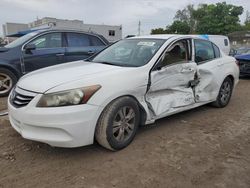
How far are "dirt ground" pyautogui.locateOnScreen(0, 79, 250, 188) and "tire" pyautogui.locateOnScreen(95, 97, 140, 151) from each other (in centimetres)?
15

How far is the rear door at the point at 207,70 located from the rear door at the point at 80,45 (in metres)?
3.46

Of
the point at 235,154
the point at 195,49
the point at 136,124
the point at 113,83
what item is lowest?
the point at 235,154

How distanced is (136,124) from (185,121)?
145cm

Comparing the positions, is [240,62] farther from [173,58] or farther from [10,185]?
[10,185]

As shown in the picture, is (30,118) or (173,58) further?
(173,58)

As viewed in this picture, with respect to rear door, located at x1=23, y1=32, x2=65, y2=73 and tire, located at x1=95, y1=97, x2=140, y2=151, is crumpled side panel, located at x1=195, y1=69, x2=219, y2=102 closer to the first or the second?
tire, located at x1=95, y1=97, x2=140, y2=151

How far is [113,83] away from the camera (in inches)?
135

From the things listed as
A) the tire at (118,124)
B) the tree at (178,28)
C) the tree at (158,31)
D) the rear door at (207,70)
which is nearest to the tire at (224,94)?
the rear door at (207,70)

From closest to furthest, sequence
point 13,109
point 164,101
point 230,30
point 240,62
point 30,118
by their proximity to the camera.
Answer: point 30,118 → point 13,109 → point 164,101 → point 240,62 → point 230,30

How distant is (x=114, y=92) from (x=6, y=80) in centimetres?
407

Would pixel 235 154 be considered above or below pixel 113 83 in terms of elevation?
below

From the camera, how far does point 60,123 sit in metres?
3.08

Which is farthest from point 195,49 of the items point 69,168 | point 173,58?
point 69,168

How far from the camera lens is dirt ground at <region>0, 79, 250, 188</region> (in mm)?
2957
